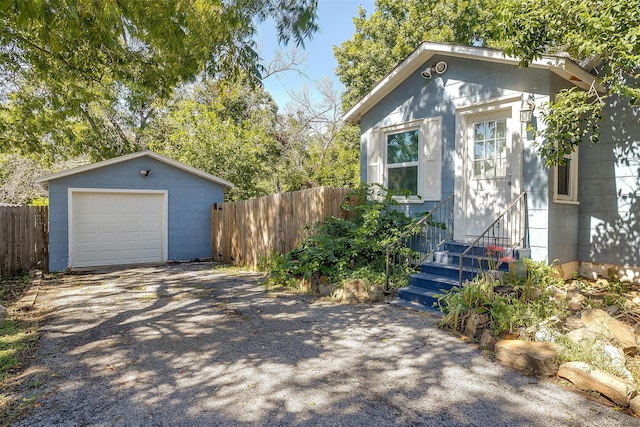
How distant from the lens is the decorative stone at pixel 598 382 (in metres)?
2.79

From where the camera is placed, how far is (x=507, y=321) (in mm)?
4000

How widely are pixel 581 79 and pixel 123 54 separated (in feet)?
25.5

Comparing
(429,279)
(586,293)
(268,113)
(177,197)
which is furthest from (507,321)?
(268,113)

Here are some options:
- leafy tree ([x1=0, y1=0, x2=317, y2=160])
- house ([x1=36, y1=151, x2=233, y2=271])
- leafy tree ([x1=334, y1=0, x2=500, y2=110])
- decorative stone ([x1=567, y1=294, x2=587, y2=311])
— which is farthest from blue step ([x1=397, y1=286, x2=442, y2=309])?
leafy tree ([x1=334, y1=0, x2=500, y2=110])

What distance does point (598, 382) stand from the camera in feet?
9.55

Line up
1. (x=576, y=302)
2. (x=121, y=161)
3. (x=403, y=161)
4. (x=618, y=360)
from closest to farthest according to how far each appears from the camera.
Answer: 1. (x=618, y=360)
2. (x=576, y=302)
3. (x=403, y=161)
4. (x=121, y=161)

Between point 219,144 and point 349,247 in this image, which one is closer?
point 349,247

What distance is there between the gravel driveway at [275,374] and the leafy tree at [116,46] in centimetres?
316

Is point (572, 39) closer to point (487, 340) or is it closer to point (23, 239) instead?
point (487, 340)

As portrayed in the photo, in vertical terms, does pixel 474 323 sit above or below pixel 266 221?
below

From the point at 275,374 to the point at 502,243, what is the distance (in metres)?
4.33

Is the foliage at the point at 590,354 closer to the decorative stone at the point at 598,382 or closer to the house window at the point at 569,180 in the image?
the decorative stone at the point at 598,382

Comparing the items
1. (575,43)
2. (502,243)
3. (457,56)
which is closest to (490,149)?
(502,243)

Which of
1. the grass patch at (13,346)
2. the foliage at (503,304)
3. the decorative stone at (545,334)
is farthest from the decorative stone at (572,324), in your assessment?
the grass patch at (13,346)
